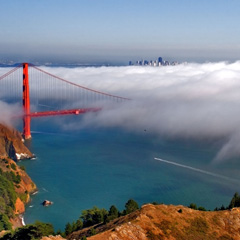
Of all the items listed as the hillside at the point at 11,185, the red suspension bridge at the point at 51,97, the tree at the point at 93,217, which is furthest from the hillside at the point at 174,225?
the red suspension bridge at the point at 51,97

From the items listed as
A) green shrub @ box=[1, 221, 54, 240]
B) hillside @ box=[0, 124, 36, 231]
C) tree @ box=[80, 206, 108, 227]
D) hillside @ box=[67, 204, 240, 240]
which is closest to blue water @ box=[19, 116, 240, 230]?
hillside @ box=[0, 124, 36, 231]

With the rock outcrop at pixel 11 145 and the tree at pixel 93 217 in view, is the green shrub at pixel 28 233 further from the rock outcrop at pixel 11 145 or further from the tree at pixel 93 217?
the rock outcrop at pixel 11 145

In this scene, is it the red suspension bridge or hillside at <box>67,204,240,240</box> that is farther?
the red suspension bridge

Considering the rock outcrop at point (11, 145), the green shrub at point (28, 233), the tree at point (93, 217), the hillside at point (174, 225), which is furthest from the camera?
the rock outcrop at point (11, 145)

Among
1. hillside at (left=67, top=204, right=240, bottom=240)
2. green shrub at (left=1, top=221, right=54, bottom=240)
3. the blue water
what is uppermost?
hillside at (left=67, top=204, right=240, bottom=240)

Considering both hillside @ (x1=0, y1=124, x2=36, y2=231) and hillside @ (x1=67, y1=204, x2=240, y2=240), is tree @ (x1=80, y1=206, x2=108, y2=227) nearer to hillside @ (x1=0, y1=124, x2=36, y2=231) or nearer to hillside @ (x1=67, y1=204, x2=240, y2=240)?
hillside @ (x1=67, y1=204, x2=240, y2=240)

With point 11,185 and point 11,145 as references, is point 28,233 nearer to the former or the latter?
point 11,185
